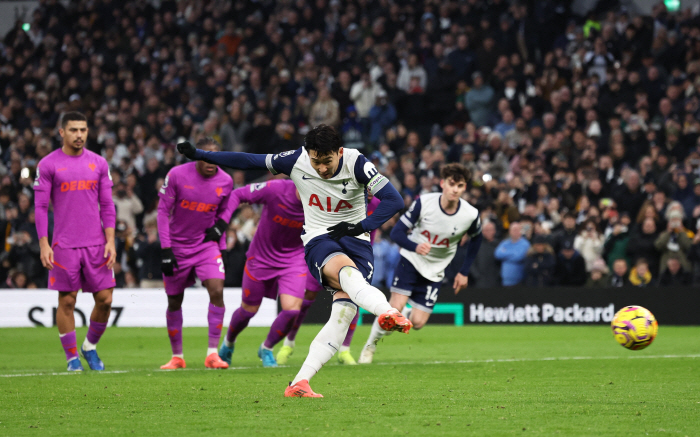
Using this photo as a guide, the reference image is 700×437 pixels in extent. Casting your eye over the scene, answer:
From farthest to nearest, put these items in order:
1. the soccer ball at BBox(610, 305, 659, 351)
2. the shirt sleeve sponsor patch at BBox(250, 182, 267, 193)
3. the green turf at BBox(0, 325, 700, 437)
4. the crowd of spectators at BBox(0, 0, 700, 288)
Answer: the crowd of spectators at BBox(0, 0, 700, 288), the shirt sleeve sponsor patch at BBox(250, 182, 267, 193), the soccer ball at BBox(610, 305, 659, 351), the green turf at BBox(0, 325, 700, 437)

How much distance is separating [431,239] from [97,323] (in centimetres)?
410

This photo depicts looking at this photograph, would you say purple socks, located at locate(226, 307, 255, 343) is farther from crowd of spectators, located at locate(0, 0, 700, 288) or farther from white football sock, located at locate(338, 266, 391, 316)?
crowd of spectators, located at locate(0, 0, 700, 288)

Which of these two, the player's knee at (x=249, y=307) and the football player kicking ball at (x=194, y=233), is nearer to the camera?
the football player kicking ball at (x=194, y=233)

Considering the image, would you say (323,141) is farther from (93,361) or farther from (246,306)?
(93,361)

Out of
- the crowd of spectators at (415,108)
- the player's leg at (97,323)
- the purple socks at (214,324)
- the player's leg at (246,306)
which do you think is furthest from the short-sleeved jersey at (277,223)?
the crowd of spectators at (415,108)

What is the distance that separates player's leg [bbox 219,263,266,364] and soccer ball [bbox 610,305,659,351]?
3.91 metres

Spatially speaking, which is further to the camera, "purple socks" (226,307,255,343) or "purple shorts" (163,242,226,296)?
"purple socks" (226,307,255,343)

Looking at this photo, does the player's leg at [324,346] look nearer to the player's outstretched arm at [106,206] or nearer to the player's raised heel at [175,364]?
the player's raised heel at [175,364]

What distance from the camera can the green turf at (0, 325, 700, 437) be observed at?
5.55 meters

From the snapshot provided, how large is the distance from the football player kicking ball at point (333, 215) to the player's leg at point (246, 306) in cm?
316

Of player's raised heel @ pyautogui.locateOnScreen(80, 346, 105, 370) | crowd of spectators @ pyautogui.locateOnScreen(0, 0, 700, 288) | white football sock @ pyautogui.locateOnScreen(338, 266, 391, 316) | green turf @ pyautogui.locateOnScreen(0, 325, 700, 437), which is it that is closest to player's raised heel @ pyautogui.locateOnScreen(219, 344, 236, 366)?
green turf @ pyautogui.locateOnScreen(0, 325, 700, 437)

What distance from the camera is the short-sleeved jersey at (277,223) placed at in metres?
10.1

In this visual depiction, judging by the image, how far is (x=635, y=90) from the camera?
1950cm

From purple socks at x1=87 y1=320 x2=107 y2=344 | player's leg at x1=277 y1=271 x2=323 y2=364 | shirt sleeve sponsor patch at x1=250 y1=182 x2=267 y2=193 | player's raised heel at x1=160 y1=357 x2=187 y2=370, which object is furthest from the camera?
player's leg at x1=277 y1=271 x2=323 y2=364
